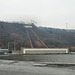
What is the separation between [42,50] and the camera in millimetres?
75938

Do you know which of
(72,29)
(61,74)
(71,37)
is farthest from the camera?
(72,29)

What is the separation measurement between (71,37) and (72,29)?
33.6 m

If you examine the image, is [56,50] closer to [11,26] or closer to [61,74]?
[61,74]

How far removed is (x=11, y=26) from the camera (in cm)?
14612

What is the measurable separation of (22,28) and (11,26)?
1280 centimetres

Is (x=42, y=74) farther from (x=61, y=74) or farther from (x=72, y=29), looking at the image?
(x=72, y=29)

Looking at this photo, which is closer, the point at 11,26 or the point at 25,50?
the point at 25,50

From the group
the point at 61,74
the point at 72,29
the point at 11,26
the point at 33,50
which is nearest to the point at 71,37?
the point at 72,29

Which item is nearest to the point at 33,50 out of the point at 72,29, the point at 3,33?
the point at 3,33

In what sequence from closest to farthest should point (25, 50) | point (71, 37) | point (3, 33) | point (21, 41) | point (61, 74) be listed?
point (61, 74), point (25, 50), point (21, 41), point (3, 33), point (71, 37)

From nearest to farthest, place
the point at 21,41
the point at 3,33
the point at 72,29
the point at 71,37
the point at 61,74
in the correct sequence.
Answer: the point at 61,74 → the point at 21,41 → the point at 3,33 → the point at 71,37 → the point at 72,29

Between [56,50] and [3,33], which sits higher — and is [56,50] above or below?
below

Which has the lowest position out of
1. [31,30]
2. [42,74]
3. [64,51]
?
[64,51]

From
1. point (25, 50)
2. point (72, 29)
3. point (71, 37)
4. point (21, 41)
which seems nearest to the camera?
point (25, 50)
